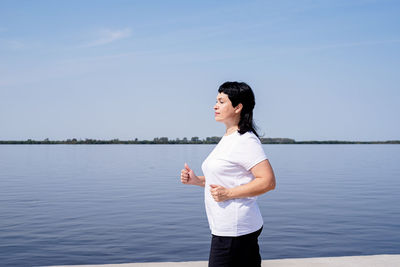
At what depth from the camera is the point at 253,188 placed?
308cm

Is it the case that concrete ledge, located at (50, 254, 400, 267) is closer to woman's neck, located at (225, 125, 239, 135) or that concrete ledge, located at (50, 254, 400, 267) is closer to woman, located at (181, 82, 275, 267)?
woman, located at (181, 82, 275, 267)

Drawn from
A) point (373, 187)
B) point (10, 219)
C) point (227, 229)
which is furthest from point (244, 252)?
point (373, 187)

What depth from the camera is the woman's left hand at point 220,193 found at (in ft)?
10.1

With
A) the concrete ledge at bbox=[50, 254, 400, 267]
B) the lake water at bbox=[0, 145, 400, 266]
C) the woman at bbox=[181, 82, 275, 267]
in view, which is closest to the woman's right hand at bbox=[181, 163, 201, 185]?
the woman at bbox=[181, 82, 275, 267]

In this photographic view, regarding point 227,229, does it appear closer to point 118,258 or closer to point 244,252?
point 244,252

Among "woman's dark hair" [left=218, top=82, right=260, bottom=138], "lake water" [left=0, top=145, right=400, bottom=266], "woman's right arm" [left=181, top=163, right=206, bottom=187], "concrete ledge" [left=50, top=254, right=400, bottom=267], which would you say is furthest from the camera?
"lake water" [left=0, top=145, right=400, bottom=266]

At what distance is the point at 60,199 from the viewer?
70.2 ft

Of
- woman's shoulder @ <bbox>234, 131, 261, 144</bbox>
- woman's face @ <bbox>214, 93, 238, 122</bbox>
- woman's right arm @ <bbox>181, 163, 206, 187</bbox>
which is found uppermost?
woman's face @ <bbox>214, 93, 238, 122</bbox>

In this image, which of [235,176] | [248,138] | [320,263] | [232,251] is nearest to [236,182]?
[235,176]

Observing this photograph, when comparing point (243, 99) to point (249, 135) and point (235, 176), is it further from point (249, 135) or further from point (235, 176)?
point (235, 176)

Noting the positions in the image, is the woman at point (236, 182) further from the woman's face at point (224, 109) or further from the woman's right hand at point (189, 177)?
the woman's right hand at point (189, 177)

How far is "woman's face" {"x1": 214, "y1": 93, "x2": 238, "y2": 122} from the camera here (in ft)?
10.7

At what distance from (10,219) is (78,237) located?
438 centimetres

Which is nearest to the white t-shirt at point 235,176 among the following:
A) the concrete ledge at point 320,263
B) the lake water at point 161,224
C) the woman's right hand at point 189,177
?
the woman's right hand at point 189,177
